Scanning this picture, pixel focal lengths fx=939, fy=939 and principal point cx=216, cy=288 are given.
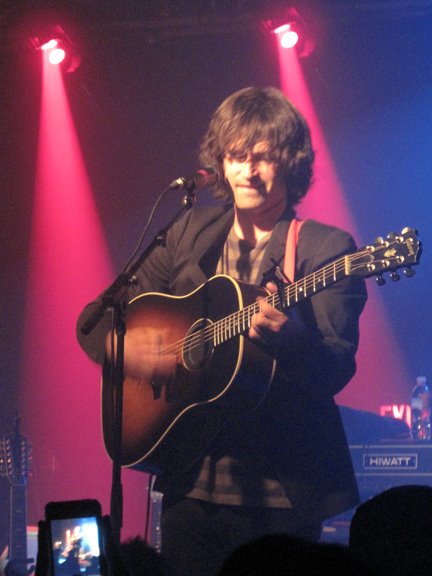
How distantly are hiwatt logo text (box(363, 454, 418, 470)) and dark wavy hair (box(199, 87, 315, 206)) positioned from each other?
1.67 metres

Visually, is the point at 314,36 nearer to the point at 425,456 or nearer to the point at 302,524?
the point at 425,456

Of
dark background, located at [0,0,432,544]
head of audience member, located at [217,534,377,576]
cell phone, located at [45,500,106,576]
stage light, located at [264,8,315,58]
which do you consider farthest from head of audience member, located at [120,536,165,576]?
stage light, located at [264,8,315,58]

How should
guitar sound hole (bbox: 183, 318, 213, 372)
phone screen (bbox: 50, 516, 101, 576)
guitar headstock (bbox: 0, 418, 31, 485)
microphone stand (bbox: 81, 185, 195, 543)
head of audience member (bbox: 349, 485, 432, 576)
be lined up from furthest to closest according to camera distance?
guitar headstock (bbox: 0, 418, 31, 485), guitar sound hole (bbox: 183, 318, 213, 372), microphone stand (bbox: 81, 185, 195, 543), phone screen (bbox: 50, 516, 101, 576), head of audience member (bbox: 349, 485, 432, 576)

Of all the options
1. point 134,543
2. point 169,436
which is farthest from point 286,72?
point 134,543

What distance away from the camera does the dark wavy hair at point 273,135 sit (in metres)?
4.77

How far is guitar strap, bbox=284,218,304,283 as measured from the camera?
14.0ft

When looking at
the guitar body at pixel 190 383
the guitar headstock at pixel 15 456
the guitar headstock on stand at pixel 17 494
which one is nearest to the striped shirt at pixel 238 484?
the guitar body at pixel 190 383

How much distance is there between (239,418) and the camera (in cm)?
412

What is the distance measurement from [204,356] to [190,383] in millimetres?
138

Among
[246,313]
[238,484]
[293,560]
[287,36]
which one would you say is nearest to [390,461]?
[238,484]

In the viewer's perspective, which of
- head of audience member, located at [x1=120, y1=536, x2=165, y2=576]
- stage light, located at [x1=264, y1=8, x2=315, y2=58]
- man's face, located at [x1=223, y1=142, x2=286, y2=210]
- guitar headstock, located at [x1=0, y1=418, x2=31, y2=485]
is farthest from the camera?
stage light, located at [x1=264, y1=8, x2=315, y2=58]

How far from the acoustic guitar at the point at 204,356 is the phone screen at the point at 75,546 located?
75.6 inches

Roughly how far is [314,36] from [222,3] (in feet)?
2.31

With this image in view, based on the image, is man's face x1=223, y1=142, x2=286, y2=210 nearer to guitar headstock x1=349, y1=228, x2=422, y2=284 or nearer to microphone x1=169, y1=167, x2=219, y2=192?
microphone x1=169, y1=167, x2=219, y2=192
